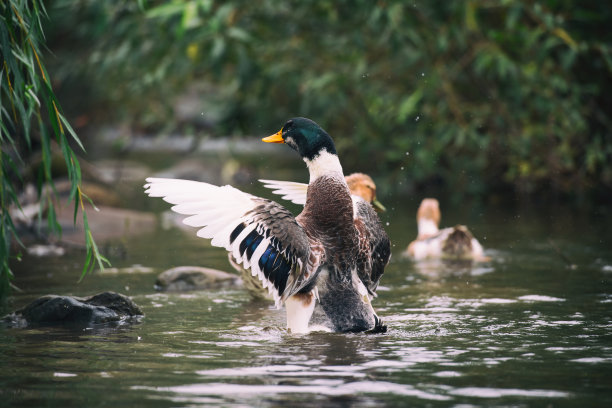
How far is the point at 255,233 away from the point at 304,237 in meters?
0.36

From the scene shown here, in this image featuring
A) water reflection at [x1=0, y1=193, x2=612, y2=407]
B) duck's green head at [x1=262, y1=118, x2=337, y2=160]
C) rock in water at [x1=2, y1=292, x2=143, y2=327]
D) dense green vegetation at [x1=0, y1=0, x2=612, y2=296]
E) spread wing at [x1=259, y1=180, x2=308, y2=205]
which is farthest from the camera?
dense green vegetation at [x1=0, y1=0, x2=612, y2=296]

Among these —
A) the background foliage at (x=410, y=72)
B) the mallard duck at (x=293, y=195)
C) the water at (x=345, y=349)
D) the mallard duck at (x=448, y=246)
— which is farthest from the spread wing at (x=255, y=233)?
the background foliage at (x=410, y=72)

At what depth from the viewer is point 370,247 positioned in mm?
7457

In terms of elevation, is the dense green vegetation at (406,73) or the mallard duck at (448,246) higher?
the dense green vegetation at (406,73)

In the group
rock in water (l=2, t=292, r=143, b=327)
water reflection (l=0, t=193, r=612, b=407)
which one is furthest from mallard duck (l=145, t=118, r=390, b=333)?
rock in water (l=2, t=292, r=143, b=327)

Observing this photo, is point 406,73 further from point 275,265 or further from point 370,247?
point 275,265

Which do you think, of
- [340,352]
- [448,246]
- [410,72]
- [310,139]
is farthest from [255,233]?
[410,72]

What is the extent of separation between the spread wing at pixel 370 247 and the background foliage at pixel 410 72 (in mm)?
8871

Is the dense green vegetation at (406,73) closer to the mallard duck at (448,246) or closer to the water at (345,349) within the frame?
the mallard duck at (448,246)

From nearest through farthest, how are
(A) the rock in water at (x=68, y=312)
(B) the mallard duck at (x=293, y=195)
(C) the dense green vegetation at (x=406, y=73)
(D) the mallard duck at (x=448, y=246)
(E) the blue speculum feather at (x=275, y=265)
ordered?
(E) the blue speculum feather at (x=275, y=265) → (A) the rock in water at (x=68, y=312) → (B) the mallard duck at (x=293, y=195) → (D) the mallard duck at (x=448, y=246) → (C) the dense green vegetation at (x=406, y=73)

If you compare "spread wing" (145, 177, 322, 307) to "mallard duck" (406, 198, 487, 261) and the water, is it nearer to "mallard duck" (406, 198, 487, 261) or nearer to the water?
the water

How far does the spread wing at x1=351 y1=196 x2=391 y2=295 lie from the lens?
7281 millimetres

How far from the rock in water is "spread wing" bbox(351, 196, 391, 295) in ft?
6.36

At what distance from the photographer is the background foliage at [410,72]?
16.9 metres
